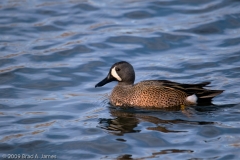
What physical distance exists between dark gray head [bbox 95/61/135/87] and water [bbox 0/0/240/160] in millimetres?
444

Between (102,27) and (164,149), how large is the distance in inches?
283

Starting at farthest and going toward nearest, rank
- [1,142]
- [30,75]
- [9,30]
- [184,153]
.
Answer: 1. [9,30]
2. [30,75]
3. [1,142]
4. [184,153]

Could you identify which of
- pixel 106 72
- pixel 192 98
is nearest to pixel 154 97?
pixel 192 98

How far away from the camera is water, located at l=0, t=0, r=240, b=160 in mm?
7984

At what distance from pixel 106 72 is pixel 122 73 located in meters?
1.73

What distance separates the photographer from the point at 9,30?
46.7 ft

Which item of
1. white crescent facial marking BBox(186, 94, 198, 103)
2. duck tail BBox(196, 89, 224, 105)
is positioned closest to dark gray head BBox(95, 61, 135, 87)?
white crescent facial marking BBox(186, 94, 198, 103)

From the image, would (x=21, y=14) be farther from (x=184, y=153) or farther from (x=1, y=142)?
(x=184, y=153)

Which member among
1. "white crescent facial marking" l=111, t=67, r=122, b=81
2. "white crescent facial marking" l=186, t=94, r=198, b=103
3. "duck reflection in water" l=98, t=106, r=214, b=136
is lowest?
"duck reflection in water" l=98, t=106, r=214, b=136

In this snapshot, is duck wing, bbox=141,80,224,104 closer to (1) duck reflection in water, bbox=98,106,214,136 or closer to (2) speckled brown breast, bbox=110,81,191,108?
(2) speckled brown breast, bbox=110,81,191,108

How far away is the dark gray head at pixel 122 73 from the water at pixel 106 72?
0.44 meters

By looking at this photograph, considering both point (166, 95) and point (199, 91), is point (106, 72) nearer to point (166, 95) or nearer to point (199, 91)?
point (166, 95)

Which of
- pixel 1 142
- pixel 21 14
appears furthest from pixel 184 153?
pixel 21 14

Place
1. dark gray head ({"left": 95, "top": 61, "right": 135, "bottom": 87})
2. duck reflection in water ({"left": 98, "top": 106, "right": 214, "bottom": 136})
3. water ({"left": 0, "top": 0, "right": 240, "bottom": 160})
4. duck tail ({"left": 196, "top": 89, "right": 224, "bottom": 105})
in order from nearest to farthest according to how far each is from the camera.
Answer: water ({"left": 0, "top": 0, "right": 240, "bottom": 160}) < duck reflection in water ({"left": 98, "top": 106, "right": 214, "bottom": 136}) < duck tail ({"left": 196, "top": 89, "right": 224, "bottom": 105}) < dark gray head ({"left": 95, "top": 61, "right": 135, "bottom": 87})
